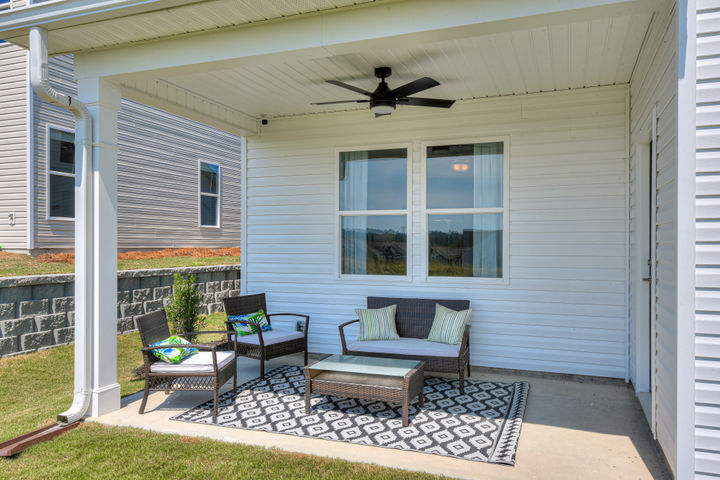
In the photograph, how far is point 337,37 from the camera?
3.11 m

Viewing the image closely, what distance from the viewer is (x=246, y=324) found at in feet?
17.0

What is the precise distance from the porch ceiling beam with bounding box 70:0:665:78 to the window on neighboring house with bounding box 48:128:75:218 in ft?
14.2

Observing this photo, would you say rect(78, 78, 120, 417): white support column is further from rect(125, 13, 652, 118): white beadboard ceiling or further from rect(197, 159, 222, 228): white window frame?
rect(197, 159, 222, 228): white window frame

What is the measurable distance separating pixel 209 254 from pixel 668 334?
29.1ft

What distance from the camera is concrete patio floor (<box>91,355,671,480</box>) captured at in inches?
112

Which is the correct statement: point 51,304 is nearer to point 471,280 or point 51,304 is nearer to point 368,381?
point 368,381

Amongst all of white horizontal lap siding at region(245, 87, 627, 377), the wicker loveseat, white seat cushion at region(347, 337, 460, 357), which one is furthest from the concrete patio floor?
white seat cushion at region(347, 337, 460, 357)

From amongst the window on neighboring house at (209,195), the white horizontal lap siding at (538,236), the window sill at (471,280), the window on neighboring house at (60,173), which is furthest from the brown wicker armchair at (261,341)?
the window on neighboring house at (209,195)

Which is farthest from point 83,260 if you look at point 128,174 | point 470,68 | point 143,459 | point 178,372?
point 128,174

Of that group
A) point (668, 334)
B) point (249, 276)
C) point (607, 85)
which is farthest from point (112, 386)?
point (607, 85)

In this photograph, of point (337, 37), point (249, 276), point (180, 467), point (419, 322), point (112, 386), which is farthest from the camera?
point (249, 276)

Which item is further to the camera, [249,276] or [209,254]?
[209,254]

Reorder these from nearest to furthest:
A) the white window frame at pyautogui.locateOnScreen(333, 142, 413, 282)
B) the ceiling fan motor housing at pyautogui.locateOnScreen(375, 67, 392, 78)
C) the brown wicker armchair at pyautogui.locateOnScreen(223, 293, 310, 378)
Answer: the ceiling fan motor housing at pyautogui.locateOnScreen(375, 67, 392, 78), the brown wicker armchair at pyautogui.locateOnScreen(223, 293, 310, 378), the white window frame at pyautogui.locateOnScreen(333, 142, 413, 282)

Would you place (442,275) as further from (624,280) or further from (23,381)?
(23,381)
